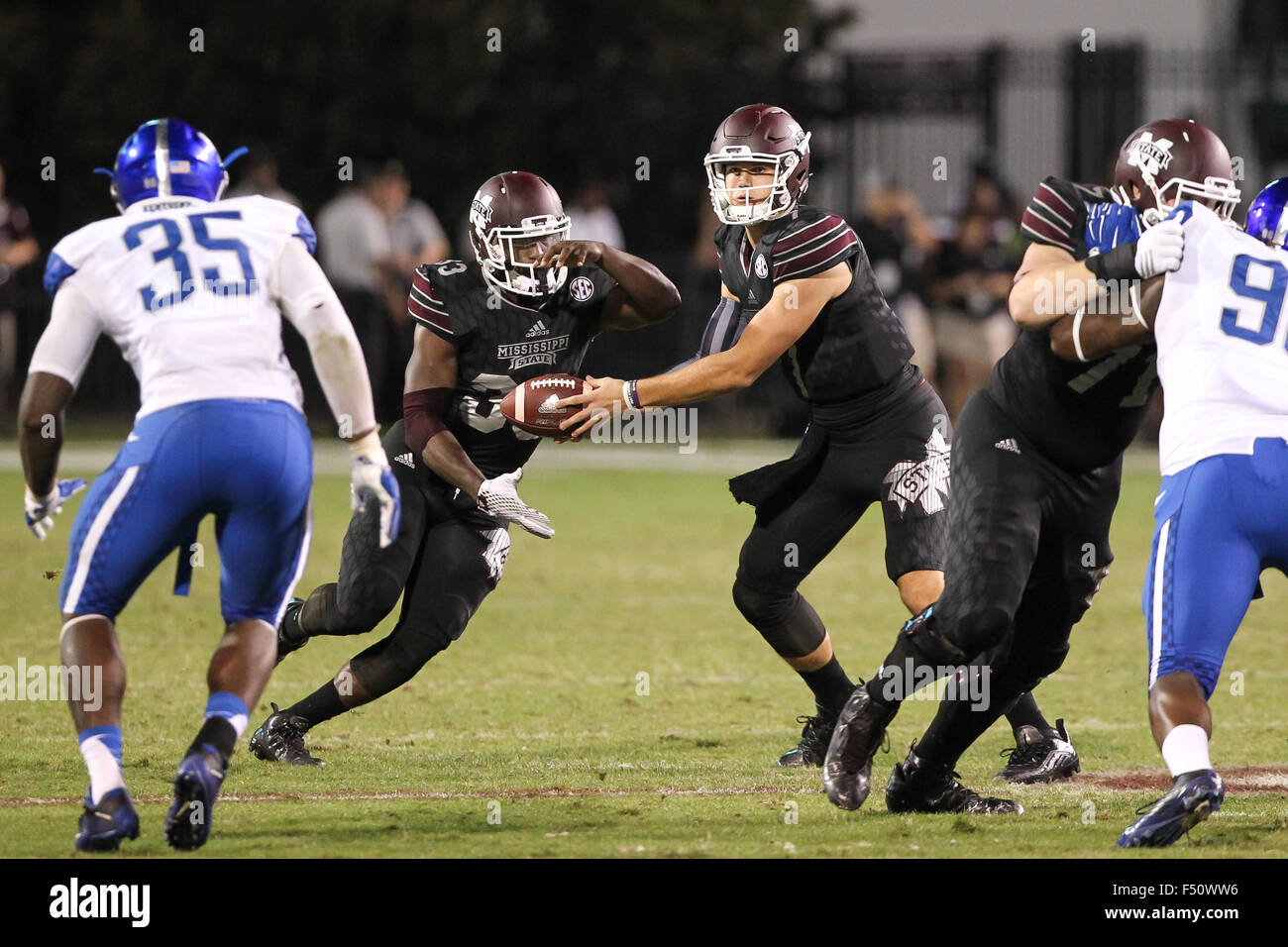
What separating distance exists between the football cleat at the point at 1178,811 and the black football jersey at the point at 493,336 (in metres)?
2.34

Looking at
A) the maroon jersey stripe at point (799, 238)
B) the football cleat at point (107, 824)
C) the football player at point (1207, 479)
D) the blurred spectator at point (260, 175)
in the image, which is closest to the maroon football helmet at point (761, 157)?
the maroon jersey stripe at point (799, 238)

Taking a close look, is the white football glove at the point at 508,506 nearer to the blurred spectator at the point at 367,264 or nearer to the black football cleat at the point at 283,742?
the black football cleat at the point at 283,742

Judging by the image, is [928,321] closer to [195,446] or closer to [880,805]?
[880,805]

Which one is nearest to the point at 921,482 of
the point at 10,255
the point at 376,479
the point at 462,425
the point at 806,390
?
the point at 806,390

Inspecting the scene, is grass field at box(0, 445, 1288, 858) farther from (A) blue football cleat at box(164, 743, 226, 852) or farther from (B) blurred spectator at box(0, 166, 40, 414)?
(B) blurred spectator at box(0, 166, 40, 414)

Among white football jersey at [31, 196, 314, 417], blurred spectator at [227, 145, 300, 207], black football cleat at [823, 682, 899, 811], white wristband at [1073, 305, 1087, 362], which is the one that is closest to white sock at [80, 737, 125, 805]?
white football jersey at [31, 196, 314, 417]

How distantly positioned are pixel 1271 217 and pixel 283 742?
340cm

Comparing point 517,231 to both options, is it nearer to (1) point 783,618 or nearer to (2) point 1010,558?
(1) point 783,618

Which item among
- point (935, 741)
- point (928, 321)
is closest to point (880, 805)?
point (935, 741)

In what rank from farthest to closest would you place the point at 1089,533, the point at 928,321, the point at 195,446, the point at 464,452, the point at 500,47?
1. the point at 500,47
2. the point at 928,321
3. the point at 464,452
4. the point at 1089,533
5. the point at 195,446

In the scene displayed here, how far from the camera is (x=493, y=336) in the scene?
20.3 feet

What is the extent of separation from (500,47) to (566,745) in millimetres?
14406

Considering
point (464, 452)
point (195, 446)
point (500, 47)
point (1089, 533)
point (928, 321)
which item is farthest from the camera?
point (500, 47)

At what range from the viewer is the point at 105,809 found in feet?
15.6
